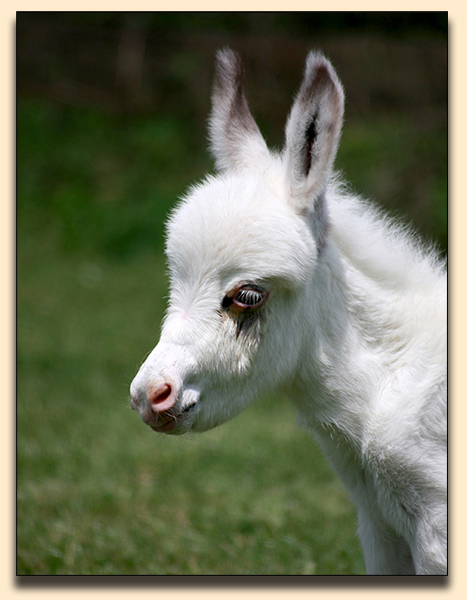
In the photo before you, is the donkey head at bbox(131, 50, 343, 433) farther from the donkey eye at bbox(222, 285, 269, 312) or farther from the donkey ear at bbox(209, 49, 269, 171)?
the donkey ear at bbox(209, 49, 269, 171)

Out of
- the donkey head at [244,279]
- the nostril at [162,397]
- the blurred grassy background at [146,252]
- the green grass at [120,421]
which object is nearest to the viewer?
the nostril at [162,397]

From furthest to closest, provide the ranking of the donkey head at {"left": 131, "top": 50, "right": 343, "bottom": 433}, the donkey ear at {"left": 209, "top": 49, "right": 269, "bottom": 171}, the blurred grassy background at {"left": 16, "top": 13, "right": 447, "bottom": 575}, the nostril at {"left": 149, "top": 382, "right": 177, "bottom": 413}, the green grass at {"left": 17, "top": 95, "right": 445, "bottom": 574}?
1. the blurred grassy background at {"left": 16, "top": 13, "right": 447, "bottom": 575}
2. the green grass at {"left": 17, "top": 95, "right": 445, "bottom": 574}
3. the donkey ear at {"left": 209, "top": 49, "right": 269, "bottom": 171}
4. the donkey head at {"left": 131, "top": 50, "right": 343, "bottom": 433}
5. the nostril at {"left": 149, "top": 382, "right": 177, "bottom": 413}

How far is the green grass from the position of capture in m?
3.64

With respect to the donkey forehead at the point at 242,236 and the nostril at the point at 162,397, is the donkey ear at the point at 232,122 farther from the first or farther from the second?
the nostril at the point at 162,397

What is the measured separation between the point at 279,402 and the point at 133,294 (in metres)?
3.29

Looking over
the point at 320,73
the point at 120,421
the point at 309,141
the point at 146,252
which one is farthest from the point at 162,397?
the point at 146,252

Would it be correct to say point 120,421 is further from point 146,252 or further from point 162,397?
point 146,252

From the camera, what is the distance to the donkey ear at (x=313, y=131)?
207 cm

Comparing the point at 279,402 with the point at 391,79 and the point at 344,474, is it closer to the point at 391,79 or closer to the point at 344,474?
the point at 391,79

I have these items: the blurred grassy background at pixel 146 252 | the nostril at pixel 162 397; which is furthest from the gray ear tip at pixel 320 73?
the blurred grassy background at pixel 146 252

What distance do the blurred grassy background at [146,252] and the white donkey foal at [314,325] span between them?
118 cm

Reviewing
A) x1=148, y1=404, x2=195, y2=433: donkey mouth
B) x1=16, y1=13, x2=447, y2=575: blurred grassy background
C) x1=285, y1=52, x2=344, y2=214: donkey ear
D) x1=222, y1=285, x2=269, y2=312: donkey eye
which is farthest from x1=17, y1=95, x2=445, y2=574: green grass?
x1=285, y1=52, x2=344, y2=214: donkey ear

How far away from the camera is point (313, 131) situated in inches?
84.5

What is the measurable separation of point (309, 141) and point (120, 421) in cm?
408
